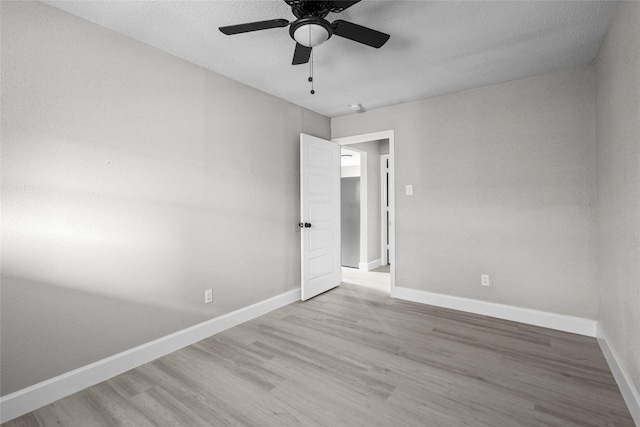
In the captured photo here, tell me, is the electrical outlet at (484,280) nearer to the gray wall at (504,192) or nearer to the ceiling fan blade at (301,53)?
the gray wall at (504,192)

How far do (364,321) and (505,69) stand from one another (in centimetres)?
276

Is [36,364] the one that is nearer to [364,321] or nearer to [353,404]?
[353,404]

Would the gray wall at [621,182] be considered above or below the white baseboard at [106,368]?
above

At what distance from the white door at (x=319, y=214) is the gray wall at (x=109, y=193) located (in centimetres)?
68

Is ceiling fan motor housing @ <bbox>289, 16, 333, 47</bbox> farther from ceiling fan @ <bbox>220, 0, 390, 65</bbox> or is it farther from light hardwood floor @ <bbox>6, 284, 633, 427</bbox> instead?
light hardwood floor @ <bbox>6, 284, 633, 427</bbox>

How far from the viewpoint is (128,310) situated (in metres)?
2.25

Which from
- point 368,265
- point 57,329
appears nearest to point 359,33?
point 57,329

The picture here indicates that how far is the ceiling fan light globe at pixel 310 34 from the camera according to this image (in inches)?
64.6

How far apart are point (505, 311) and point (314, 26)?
10.4ft

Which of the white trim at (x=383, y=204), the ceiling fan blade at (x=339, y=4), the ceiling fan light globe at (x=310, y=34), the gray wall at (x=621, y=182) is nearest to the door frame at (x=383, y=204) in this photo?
the white trim at (x=383, y=204)

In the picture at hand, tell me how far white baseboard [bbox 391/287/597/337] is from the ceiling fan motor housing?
9.82 feet

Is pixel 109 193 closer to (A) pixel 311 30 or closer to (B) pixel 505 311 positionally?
(A) pixel 311 30

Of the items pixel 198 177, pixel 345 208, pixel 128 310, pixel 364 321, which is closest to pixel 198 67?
pixel 198 177

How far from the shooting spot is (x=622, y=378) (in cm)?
187
